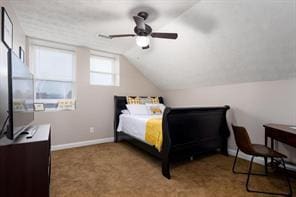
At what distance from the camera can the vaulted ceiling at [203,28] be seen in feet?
6.69

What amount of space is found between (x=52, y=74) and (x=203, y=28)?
3.17 m

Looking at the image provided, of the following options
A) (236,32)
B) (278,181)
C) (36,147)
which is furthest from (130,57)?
(278,181)

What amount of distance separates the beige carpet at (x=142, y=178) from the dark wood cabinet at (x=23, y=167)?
67 centimetres

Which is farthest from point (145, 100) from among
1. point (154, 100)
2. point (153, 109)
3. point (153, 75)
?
point (153, 75)

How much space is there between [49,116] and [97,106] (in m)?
1.02

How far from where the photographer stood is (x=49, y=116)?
3.38 meters

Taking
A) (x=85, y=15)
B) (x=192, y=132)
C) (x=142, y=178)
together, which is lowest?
(x=142, y=178)

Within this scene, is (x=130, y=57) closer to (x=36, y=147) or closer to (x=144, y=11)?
(x=144, y=11)

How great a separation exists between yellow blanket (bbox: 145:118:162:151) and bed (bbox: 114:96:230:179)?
10 centimetres

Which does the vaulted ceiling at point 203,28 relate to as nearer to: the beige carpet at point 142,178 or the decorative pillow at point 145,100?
the decorative pillow at point 145,100

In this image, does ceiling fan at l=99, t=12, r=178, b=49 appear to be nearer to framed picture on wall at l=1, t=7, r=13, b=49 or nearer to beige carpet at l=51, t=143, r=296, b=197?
framed picture on wall at l=1, t=7, r=13, b=49

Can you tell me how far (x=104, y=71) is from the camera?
4.26 m

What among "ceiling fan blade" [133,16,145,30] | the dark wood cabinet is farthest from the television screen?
"ceiling fan blade" [133,16,145,30]

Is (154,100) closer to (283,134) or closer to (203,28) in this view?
(203,28)
